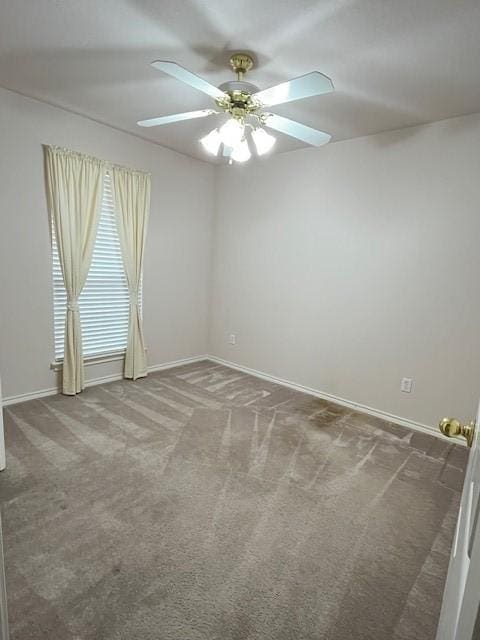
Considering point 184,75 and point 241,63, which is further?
point 241,63

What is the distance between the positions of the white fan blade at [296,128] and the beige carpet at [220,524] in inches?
85.3

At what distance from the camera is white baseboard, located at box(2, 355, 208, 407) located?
121 inches

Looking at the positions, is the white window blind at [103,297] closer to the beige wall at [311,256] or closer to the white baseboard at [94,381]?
the beige wall at [311,256]

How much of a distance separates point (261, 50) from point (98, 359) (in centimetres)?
301

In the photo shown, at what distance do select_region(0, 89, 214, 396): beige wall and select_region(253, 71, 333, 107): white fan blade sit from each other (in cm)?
205

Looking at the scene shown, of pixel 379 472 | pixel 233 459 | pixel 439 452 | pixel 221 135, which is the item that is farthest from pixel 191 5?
pixel 439 452

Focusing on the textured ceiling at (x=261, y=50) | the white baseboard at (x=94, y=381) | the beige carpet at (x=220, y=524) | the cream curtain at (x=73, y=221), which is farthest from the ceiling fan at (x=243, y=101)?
the white baseboard at (x=94, y=381)

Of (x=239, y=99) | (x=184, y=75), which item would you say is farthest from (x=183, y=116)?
(x=184, y=75)

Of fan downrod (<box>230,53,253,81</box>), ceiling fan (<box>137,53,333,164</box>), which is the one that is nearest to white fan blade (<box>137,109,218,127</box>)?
ceiling fan (<box>137,53,333,164</box>)

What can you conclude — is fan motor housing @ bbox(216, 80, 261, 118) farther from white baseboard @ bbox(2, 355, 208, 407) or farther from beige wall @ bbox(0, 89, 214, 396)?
white baseboard @ bbox(2, 355, 208, 407)

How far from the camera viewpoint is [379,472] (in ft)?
7.76

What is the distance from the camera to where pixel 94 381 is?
3611 mm

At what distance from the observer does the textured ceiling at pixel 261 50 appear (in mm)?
1641

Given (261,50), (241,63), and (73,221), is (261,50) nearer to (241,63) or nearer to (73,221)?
(241,63)
